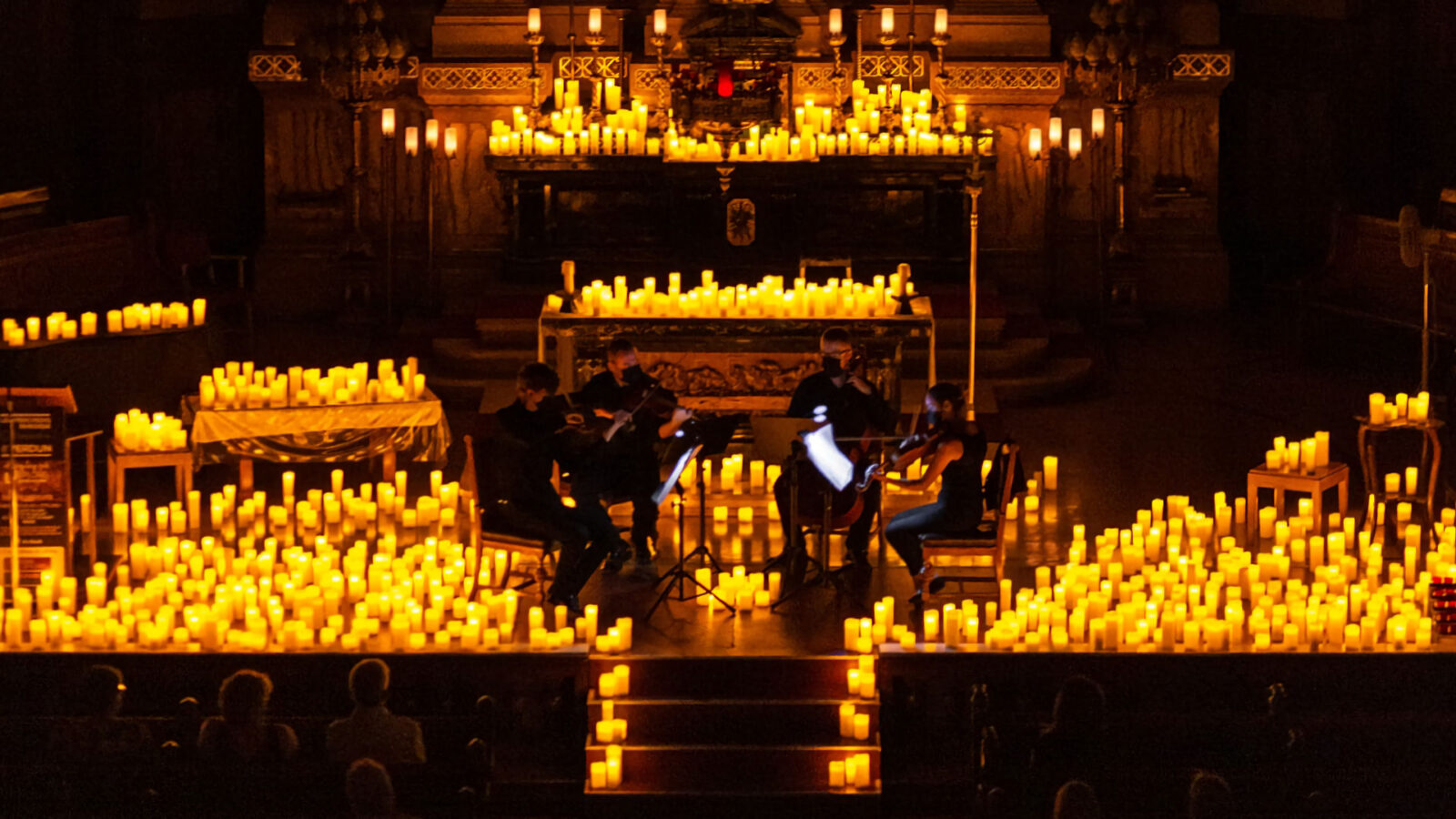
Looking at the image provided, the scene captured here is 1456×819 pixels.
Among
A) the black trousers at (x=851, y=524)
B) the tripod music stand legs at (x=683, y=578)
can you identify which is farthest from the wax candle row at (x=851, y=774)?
the black trousers at (x=851, y=524)

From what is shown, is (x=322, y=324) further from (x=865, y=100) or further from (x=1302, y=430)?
(x=1302, y=430)

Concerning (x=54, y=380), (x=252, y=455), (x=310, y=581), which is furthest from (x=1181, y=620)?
(x=54, y=380)

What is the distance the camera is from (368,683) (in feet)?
34.8

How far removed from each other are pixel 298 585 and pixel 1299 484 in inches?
216

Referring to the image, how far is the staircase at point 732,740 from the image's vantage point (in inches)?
431

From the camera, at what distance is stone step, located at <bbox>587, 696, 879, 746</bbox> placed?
1137 centimetres

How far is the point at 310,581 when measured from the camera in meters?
13.0

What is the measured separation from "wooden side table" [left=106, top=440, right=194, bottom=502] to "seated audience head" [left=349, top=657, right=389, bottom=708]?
404 cm

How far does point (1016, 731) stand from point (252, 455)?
570 centimetres

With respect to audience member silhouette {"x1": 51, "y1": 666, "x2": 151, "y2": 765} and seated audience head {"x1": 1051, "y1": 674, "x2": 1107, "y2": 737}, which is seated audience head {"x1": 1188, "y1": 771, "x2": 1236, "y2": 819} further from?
audience member silhouette {"x1": 51, "y1": 666, "x2": 151, "y2": 765}

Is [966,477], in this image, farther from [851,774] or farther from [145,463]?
[145,463]

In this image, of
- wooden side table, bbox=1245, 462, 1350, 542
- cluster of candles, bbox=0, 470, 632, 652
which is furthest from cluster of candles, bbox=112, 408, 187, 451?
wooden side table, bbox=1245, 462, 1350, 542

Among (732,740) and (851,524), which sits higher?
(851,524)

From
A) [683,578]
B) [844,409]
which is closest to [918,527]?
[844,409]
